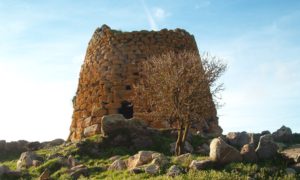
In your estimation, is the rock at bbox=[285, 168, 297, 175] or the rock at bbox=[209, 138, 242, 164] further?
the rock at bbox=[209, 138, 242, 164]

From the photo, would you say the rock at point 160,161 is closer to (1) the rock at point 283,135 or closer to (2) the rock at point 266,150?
(2) the rock at point 266,150

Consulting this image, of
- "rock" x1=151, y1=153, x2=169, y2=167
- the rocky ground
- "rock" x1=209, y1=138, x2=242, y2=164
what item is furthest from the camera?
"rock" x1=151, y1=153, x2=169, y2=167

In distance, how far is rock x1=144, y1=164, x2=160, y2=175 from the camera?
1230cm

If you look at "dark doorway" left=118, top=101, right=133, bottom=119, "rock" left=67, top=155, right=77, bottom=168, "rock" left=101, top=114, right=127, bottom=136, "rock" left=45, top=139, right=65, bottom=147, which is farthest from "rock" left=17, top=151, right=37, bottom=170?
"rock" left=45, top=139, right=65, bottom=147

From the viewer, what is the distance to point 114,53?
2206cm

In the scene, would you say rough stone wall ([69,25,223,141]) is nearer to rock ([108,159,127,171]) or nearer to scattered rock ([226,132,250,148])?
scattered rock ([226,132,250,148])

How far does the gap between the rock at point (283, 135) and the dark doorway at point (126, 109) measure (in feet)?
19.5

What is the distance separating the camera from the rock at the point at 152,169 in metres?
12.3

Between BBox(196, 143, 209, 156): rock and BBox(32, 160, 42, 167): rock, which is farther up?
BBox(196, 143, 209, 156): rock

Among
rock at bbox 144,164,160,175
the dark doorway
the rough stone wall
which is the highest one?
the rough stone wall

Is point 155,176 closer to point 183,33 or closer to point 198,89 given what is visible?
point 198,89

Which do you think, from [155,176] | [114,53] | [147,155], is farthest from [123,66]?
[155,176]

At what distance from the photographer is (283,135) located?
63.0 ft

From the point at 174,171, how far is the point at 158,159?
3.22 feet
